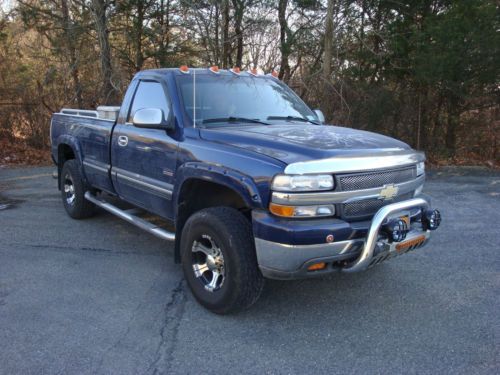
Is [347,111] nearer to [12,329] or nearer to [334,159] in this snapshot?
[334,159]

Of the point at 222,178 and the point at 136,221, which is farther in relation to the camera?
the point at 136,221

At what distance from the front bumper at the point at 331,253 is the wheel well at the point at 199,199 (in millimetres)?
829

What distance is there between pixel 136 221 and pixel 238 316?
1723 millimetres

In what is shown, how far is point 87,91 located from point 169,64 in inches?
102

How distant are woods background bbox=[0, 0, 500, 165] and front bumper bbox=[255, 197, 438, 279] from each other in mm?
8350

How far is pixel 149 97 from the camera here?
4.51m

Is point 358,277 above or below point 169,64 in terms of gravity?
below

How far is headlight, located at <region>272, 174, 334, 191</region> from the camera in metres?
2.90

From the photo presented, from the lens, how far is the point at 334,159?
301 centimetres

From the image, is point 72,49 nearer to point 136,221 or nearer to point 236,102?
point 136,221

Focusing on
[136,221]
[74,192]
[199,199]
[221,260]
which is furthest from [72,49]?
[221,260]

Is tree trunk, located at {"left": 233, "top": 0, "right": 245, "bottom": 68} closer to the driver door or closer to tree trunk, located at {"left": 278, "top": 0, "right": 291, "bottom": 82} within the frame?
tree trunk, located at {"left": 278, "top": 0, "right": 291, "bottom": 82}

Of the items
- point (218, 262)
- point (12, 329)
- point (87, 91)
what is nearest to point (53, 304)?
point (12, 329)

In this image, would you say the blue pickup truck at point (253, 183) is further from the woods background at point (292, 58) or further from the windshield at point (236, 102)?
the woods background at point (292, 58)
